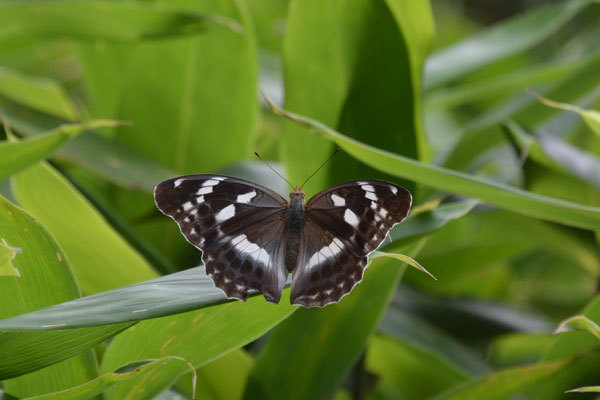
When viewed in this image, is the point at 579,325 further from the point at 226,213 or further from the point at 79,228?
the point at 79,228

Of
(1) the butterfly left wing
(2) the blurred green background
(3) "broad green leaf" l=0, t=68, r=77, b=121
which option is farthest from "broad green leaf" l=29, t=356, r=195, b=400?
(3) "broad green leaf" l=0, t=68, r=77, b=121

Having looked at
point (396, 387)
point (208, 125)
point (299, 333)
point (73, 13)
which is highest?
point (73, 13)

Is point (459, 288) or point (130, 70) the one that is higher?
point (130, 70)

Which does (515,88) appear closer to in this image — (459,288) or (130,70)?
(459,288)

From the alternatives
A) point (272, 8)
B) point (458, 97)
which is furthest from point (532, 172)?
point (272, 8)

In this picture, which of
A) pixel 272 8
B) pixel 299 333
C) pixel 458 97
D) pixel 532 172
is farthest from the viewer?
pixel 272 8

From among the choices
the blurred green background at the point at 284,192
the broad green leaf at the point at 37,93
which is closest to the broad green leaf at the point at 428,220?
the blurred green background at the point at 284,192

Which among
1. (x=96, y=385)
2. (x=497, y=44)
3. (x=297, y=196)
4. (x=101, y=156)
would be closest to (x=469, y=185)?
(x=297, y=196)
